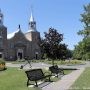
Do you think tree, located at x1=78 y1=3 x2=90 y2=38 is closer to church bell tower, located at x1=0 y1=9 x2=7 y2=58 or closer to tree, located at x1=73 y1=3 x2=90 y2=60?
tree, located at x1=73 y1=3 x2=90 y2=60

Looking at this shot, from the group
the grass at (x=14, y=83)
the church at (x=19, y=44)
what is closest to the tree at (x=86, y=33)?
the grass at (x=14, y=83)

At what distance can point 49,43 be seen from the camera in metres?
41.4

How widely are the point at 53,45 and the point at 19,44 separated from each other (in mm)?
73361

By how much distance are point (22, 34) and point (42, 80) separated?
9486cm

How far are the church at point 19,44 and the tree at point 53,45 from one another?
65455 mm

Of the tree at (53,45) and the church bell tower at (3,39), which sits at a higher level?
the church bell tower at (3,39)

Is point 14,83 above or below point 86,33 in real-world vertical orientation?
below

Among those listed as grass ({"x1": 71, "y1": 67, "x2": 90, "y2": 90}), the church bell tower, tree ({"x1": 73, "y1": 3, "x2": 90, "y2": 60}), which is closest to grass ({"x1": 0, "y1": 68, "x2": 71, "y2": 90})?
grass ({"x1": 71, "y1": 67, "x2": 90, "y2": 90})

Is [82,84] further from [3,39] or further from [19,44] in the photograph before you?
[19,44]

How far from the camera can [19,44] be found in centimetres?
11419

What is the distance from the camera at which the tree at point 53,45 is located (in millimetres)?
41250

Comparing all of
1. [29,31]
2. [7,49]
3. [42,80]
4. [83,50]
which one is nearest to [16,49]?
[7,49]

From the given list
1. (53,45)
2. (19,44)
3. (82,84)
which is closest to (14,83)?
(82,84)

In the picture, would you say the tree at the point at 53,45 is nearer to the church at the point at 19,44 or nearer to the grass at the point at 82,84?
the grass at the point at 82,84
